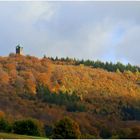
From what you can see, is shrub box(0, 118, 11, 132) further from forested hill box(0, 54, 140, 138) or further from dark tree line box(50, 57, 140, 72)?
dark tree line box(50, 57, 140, 72)

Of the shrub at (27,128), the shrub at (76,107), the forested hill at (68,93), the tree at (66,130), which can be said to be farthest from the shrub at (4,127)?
the shrub at (76,107)

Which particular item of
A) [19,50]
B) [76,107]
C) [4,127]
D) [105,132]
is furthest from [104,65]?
[4,127]

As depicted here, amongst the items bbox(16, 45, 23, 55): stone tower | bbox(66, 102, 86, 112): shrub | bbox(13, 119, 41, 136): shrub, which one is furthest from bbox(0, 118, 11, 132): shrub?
bbox(16, 45, 23, 55): stone tower

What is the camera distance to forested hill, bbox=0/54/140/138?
121 meters

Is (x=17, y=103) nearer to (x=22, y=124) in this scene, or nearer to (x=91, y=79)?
(x=91, y=79)

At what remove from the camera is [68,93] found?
14500 centimetres

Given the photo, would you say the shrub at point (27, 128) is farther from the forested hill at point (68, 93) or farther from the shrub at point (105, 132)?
the shrub at point (105, 132)

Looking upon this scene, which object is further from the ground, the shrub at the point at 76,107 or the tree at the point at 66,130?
the shrub at the point at 76,107

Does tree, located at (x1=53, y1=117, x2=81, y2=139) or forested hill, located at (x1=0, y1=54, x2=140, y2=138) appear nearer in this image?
tree, located at (x1=53, y1=117, x2=81, y2=139)

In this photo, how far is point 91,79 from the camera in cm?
16462

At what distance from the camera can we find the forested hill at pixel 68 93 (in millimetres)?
120875

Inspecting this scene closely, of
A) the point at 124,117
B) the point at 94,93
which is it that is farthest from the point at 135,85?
the point at 124,117

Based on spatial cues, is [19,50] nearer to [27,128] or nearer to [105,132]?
[105,132]

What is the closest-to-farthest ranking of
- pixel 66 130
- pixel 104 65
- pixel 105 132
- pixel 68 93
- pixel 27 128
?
pixel 66 130 → pixel 27 128 → pixel 105 132 → pixel 68 93 → pixel 104 65
